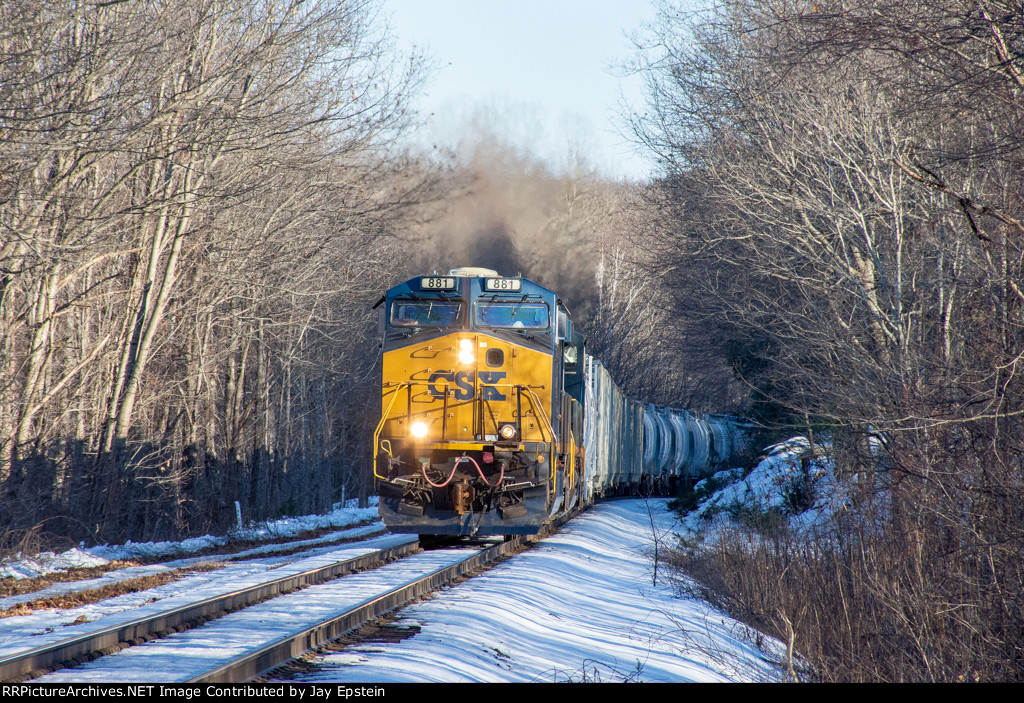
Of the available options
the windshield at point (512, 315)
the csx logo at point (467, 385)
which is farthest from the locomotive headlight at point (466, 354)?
the windshield at point (512, 315)

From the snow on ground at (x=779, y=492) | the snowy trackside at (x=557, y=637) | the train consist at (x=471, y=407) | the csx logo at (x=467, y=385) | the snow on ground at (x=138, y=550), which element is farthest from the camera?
the snow on ground at (x=779, y=492)

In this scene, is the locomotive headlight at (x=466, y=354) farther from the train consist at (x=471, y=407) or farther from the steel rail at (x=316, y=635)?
the steel rail at (x=316, y=635)

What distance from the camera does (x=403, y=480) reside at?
39.4 feet

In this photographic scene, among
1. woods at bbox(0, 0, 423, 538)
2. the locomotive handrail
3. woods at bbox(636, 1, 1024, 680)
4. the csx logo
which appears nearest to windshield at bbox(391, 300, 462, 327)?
the csx logo

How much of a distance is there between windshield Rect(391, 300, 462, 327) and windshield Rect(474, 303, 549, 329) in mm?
328

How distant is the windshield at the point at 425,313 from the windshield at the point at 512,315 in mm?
→ 328

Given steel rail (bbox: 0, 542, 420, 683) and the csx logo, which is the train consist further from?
steel rail (bbox: 0, 542, 420, 683)

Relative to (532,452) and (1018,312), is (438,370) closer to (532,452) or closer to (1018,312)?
(532,452)

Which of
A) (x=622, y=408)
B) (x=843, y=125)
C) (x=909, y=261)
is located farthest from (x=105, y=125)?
(x=622, y=408)

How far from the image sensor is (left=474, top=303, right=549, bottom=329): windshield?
12.4 metres

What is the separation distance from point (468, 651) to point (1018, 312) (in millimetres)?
5556

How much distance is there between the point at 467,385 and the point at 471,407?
1.00ft

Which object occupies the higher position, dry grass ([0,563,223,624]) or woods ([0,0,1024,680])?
woods ([0,0,1024,680])

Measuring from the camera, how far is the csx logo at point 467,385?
1227 cm
